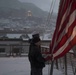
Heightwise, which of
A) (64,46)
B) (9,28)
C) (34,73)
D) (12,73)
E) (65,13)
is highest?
(65,13)

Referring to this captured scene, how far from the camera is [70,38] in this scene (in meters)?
2.69

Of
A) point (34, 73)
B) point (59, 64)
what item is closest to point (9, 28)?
point (59, 64)

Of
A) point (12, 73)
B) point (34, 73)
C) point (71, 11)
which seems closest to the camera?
point (71, 11)

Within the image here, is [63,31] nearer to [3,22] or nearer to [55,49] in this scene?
[55,49]

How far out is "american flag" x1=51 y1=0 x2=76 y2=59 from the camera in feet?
8.70

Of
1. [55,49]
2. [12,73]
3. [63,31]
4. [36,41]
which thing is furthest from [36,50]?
[12,73]

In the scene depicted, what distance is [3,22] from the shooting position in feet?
164

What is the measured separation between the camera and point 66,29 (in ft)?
9.18

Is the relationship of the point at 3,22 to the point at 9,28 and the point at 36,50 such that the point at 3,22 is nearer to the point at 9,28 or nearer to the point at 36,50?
the point at 9,28

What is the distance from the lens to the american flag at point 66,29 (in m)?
2.65

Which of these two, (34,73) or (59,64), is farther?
(59,64)

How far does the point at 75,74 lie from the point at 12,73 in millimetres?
2218

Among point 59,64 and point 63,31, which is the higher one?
point 63,31

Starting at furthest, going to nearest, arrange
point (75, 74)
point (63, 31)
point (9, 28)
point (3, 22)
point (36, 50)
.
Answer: point (3, 22) → point (9, 28) → point (75, 74) → point (36, 50) → point (63, 31)
